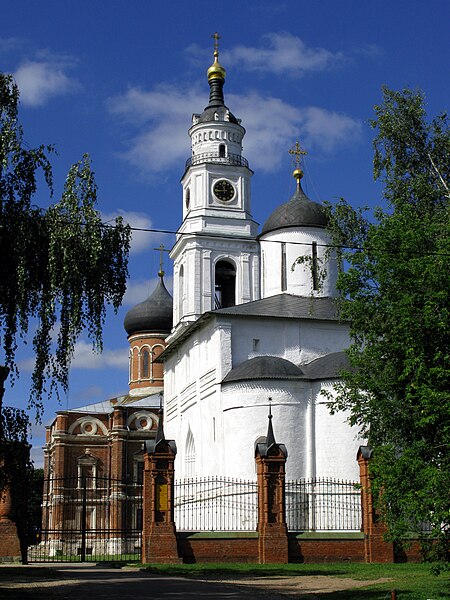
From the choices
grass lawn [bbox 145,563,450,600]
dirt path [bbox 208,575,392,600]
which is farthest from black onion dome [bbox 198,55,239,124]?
dirt path [bbox 208,575,392,600]

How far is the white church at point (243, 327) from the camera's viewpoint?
1271 inches

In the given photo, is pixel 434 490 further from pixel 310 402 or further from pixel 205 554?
pixel 310 402

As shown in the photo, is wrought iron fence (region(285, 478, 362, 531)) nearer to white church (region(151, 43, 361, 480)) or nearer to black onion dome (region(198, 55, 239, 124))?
white church (region(151, 43, 361, 480))

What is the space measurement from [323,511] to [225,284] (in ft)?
56.7

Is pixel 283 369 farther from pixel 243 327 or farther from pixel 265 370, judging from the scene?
pixel 243 327

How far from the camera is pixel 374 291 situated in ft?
64.1

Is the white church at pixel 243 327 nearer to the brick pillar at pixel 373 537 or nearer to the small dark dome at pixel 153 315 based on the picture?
the brick pillar at pixel 373 537

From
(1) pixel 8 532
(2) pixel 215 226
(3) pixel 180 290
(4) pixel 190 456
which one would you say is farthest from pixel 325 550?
(2) pixel 215 226

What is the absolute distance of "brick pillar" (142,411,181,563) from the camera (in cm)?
2369

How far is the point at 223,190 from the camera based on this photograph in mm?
44500

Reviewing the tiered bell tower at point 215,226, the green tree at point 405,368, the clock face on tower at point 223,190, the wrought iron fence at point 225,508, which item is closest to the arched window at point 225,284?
the tiered bell tower at point 215,226

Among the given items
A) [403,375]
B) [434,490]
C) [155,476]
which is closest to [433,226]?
[403,375]

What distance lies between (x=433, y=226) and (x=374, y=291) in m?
1.95

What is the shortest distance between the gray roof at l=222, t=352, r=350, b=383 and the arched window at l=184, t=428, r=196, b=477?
5592mm
